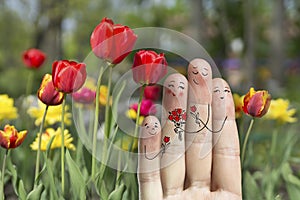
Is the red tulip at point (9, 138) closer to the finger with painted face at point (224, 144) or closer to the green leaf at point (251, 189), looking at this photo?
the finger with painted face at point (224, 144)

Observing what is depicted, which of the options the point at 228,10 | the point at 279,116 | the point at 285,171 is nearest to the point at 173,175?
the point at 285,171

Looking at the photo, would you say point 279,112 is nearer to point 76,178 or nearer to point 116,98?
point 116,98

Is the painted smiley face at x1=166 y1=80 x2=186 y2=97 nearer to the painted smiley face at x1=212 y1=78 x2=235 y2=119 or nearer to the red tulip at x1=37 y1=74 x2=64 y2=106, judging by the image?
the painted smiley face at x1=212 y1=78 x2=235 y2=119

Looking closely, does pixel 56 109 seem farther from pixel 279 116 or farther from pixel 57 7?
pixel 57 7

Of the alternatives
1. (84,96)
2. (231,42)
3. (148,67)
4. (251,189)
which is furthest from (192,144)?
(231,42)

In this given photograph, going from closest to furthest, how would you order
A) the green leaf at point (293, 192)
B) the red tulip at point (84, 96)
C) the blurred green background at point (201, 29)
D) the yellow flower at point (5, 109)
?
the green leaf at point (293, 192) < the red tulip at point (84, 96) < the yellow flower at point (5, 109) < the blurred green background at point (201, 29)

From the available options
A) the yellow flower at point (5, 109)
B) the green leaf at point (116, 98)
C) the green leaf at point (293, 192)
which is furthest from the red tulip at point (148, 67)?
the yellow flower at point (5, 109)

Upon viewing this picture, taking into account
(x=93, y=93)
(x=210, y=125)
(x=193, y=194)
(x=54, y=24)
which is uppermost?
(x=54, y=24)
